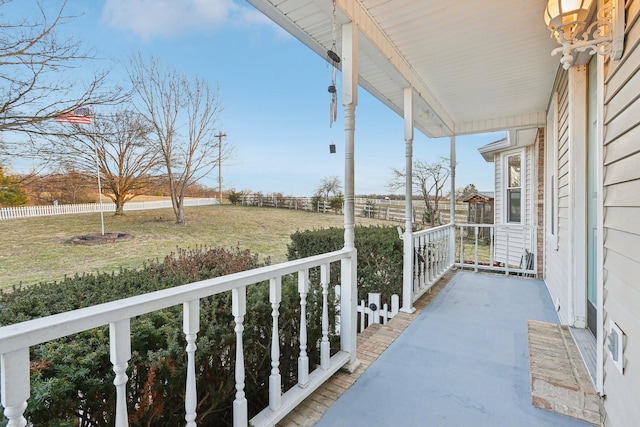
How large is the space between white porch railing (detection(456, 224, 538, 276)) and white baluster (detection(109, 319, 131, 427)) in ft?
16.9

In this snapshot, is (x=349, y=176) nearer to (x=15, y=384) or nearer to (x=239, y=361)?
(x=239, y=361)

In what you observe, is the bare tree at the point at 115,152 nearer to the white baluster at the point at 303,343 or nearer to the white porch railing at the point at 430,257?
the white baluster at the point at 303,343

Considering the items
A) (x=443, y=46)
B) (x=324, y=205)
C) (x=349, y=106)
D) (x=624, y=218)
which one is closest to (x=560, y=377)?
(x=624, y=218)

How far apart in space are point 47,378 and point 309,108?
19.2 ft

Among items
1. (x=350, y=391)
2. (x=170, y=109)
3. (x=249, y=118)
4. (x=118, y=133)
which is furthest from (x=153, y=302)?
(x=249, y=118)

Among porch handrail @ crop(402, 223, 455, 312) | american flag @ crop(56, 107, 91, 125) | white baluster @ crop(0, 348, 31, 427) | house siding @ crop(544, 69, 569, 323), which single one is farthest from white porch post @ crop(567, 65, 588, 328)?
american flag @ crop(56, 107, 91, 125)

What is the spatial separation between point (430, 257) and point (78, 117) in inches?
170

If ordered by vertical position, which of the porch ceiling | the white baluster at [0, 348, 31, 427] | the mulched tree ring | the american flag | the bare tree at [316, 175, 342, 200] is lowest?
the white baluster at [0, 348, 31, 427]

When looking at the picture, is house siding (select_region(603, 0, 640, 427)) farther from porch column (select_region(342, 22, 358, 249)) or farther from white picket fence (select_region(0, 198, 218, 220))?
white picket fence (select_region(0, 198, 218, 220))

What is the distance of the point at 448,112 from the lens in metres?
4.83

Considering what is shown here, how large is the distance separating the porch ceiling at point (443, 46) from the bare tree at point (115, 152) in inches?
71.7

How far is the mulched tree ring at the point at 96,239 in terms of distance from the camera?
2803mm

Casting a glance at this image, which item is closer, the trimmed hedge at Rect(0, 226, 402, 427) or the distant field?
the trimmed hedge at Rect(0, 226, 402, 427)

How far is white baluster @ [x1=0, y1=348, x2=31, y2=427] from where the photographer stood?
73cm
